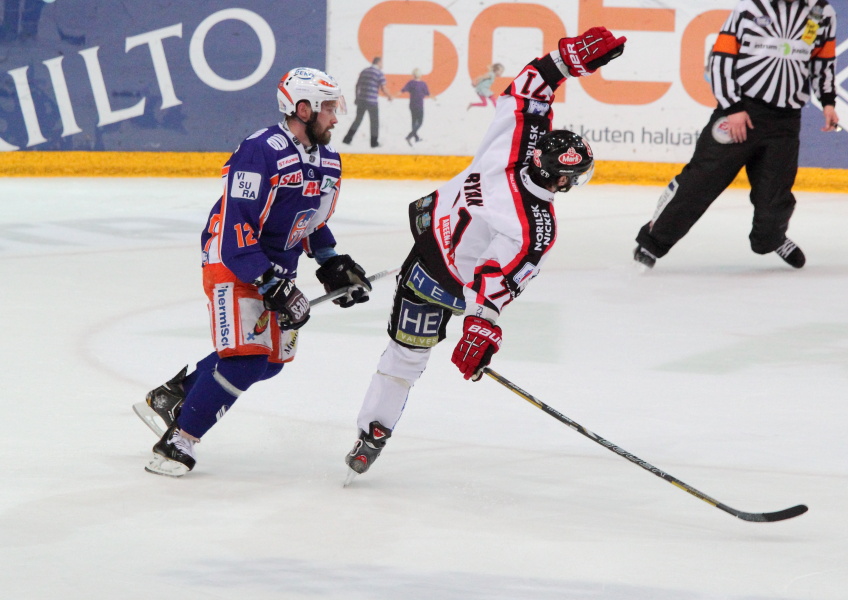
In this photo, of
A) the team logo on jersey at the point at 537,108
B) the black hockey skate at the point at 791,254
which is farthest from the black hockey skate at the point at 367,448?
the black hockey skate at the point at 791,254

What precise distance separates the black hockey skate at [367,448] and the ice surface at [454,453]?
0.20 feet

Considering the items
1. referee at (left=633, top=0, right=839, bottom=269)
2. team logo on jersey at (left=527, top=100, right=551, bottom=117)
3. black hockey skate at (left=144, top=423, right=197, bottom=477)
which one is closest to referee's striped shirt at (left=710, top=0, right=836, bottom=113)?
referee at (left=633, top=0, right=839, bottom=269)

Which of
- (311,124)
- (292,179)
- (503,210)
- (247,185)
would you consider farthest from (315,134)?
(503,210)

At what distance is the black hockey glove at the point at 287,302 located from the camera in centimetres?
304

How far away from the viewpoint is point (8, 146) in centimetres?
966

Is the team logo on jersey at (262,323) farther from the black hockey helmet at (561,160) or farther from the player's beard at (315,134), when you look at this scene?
the black hockey helmet at (561,160)

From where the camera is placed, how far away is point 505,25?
961 centimetres

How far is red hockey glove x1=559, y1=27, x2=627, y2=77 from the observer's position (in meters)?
3.22

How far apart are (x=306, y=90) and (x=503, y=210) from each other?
0.58 metres

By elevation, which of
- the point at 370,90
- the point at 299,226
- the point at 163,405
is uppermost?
the point at 299,226

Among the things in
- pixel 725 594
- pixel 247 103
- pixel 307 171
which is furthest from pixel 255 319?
pixel 247 103

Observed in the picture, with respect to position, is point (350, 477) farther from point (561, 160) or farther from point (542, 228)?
point (561, 160)

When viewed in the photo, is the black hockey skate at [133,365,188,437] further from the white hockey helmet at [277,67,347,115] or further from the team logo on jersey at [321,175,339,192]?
the white hockey helmet at [277,67,347,115]

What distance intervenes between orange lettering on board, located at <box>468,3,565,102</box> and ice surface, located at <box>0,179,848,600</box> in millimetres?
3632
